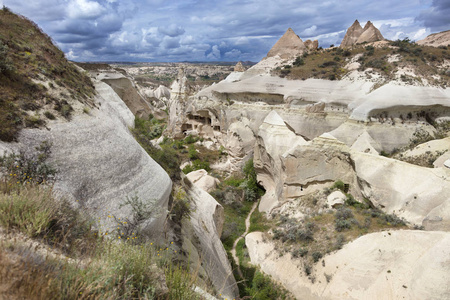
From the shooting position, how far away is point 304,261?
34.9ft

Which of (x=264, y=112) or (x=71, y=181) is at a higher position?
(x=264, y=112)

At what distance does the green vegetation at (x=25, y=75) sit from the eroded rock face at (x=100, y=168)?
0.38 metres

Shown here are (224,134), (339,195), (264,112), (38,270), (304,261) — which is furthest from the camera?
(224,134)

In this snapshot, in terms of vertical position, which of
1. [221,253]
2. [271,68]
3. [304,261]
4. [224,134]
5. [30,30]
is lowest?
[304,261]

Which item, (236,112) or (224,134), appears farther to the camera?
(224,134)

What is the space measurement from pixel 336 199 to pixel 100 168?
1188 centimetres

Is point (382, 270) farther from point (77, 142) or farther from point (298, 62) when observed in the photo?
point (298, 62)

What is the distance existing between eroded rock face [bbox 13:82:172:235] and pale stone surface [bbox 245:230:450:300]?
711 cm

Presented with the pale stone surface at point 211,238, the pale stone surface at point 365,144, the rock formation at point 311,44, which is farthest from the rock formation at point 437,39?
the pale stone surface at point 211,238

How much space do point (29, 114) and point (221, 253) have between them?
25.3ft

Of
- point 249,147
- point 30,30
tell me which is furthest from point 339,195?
point 30,30

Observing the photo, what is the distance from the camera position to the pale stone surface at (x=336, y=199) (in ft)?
43.0

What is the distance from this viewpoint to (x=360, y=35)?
36.2m

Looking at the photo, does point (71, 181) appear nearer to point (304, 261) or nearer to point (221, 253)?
point (221, 253)
